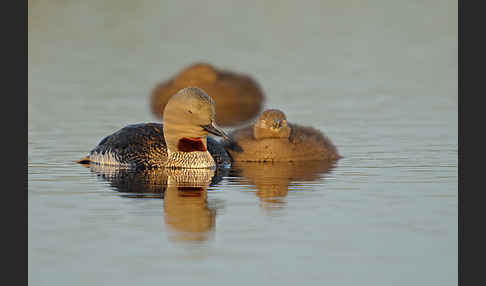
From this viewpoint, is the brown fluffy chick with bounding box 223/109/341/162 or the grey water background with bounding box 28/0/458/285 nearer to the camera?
the grey water background with bounding box 28/0/458/285

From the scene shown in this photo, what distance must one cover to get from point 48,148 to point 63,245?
16.8 ft

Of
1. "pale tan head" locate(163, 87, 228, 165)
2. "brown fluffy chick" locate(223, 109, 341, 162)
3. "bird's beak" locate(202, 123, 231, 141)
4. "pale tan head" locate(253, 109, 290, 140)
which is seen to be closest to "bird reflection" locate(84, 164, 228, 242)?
"pale tan head" locate(163, 87, 228, 165)

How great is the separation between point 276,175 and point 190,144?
966 millimetres

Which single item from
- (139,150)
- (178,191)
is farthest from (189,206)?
(139,150)

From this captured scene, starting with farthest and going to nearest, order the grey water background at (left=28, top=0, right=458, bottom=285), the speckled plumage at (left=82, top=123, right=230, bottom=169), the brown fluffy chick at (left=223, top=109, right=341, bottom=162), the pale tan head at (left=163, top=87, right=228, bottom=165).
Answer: the brown fluffy chick at (left=223, top=109, right=341, bottom=162), the speckled plumage at (left=82, top=123, right=230, bottom=169), the pale tan head at (left=163, top=87, right=228, bottom=165), the grey water background at (left=28, top=0, right=458, bottom=285)

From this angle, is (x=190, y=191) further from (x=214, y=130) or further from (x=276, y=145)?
(x=276, y=145)

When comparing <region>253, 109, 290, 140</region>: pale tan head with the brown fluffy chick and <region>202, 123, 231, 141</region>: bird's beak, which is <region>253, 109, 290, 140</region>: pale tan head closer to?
the brown fluffy chick

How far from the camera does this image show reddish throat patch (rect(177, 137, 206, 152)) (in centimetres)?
1095

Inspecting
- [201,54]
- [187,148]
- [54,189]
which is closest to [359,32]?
[201,54]

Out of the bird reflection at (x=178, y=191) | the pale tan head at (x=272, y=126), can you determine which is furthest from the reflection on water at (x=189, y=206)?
the pale tan head at (x=272, y=126)

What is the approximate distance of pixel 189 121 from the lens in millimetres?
10766

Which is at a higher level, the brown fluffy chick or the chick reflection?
the brown fluffy chick

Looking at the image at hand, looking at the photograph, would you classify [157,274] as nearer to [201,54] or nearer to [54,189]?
[54,189]

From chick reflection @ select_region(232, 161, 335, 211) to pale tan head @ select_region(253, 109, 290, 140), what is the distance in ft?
1.25
